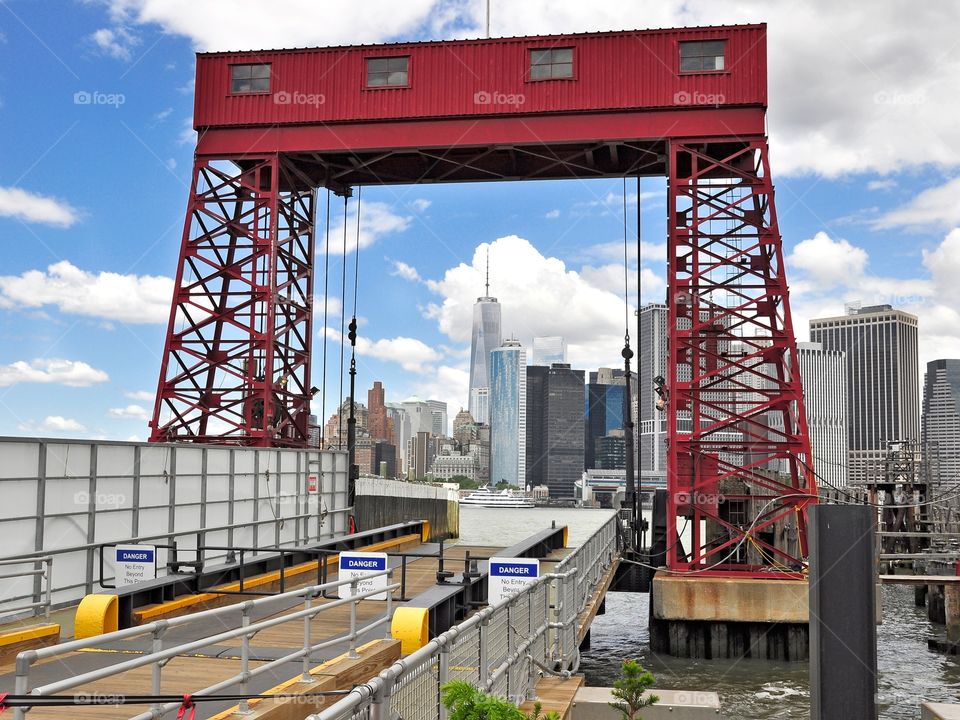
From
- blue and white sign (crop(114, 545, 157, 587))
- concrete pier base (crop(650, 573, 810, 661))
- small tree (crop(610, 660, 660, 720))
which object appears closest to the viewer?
small tree (crop(610, 660, 660, 720))

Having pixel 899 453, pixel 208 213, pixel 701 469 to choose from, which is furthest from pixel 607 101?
pixel 899 453

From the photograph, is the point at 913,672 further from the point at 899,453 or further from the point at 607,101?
the point at 899,453

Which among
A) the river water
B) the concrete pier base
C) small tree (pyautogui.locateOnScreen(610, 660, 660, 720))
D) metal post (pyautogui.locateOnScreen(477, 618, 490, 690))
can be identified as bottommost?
the river water

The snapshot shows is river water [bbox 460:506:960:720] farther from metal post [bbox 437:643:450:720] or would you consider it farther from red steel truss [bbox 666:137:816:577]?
metal post [bbox 437:643:450:720]

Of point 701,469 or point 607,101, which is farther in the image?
point 607,101

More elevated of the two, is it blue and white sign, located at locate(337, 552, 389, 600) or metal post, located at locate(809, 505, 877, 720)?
metal post, located at locate(809, 505, 877, 720)

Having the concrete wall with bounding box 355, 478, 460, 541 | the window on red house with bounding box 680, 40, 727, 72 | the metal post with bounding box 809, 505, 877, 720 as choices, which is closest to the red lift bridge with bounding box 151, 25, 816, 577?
the window on red house with bounding box 680, 40, 727, 72

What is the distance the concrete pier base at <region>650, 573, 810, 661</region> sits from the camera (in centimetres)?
2662

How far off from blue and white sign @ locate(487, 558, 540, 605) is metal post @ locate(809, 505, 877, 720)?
975cm

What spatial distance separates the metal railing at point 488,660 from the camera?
714cm

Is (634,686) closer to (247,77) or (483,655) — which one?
(483,655)

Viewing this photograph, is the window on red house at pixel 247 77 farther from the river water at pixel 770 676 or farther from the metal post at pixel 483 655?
the metal post at pixel 483 655

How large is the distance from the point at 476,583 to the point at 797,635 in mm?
13598

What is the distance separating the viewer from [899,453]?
183 ft
